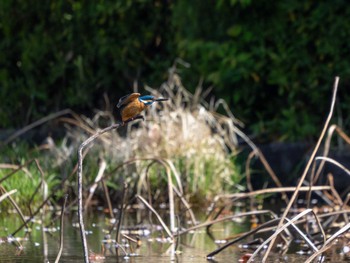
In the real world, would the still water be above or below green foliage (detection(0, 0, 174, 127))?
below

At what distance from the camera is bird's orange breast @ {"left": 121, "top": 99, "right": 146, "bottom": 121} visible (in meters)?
5.64

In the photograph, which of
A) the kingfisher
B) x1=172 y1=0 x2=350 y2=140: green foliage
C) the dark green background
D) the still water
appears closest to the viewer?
the kingfisher

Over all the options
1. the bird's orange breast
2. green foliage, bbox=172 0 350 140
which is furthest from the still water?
green foliage, bbox=172 0 350 140

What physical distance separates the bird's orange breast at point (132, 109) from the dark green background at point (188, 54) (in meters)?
5.97

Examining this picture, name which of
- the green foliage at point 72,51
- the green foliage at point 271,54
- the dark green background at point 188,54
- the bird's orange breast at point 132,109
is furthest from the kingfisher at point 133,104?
the green foliage at point 72,51

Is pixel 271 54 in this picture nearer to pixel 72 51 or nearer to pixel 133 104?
pixel 72 51

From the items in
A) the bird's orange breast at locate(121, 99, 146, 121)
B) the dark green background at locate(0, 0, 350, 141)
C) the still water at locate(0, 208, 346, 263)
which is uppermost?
the bird's orange breast at locate(121, 99, 146, 121)

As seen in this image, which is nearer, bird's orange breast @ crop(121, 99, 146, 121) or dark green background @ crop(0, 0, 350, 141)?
bird's orange breast @ crop(121, 99, 146, 121)

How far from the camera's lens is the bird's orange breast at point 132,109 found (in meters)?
5.64

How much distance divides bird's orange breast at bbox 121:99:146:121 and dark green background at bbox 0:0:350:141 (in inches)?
235

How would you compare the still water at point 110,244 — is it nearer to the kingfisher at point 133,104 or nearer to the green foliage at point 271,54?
the kingfisher at point 133,104

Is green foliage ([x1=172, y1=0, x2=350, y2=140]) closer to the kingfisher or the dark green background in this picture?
the dark green background

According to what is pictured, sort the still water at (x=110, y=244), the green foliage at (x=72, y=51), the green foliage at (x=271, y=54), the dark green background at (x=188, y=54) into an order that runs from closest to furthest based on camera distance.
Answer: the still water at (x=110, y=244) → the green foliage at (x=271, y=54) → the dark green background at (x=188, y=54) → the green foliage at (x=72, y=51)

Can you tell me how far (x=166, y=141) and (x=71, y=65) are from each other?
10.9ft
